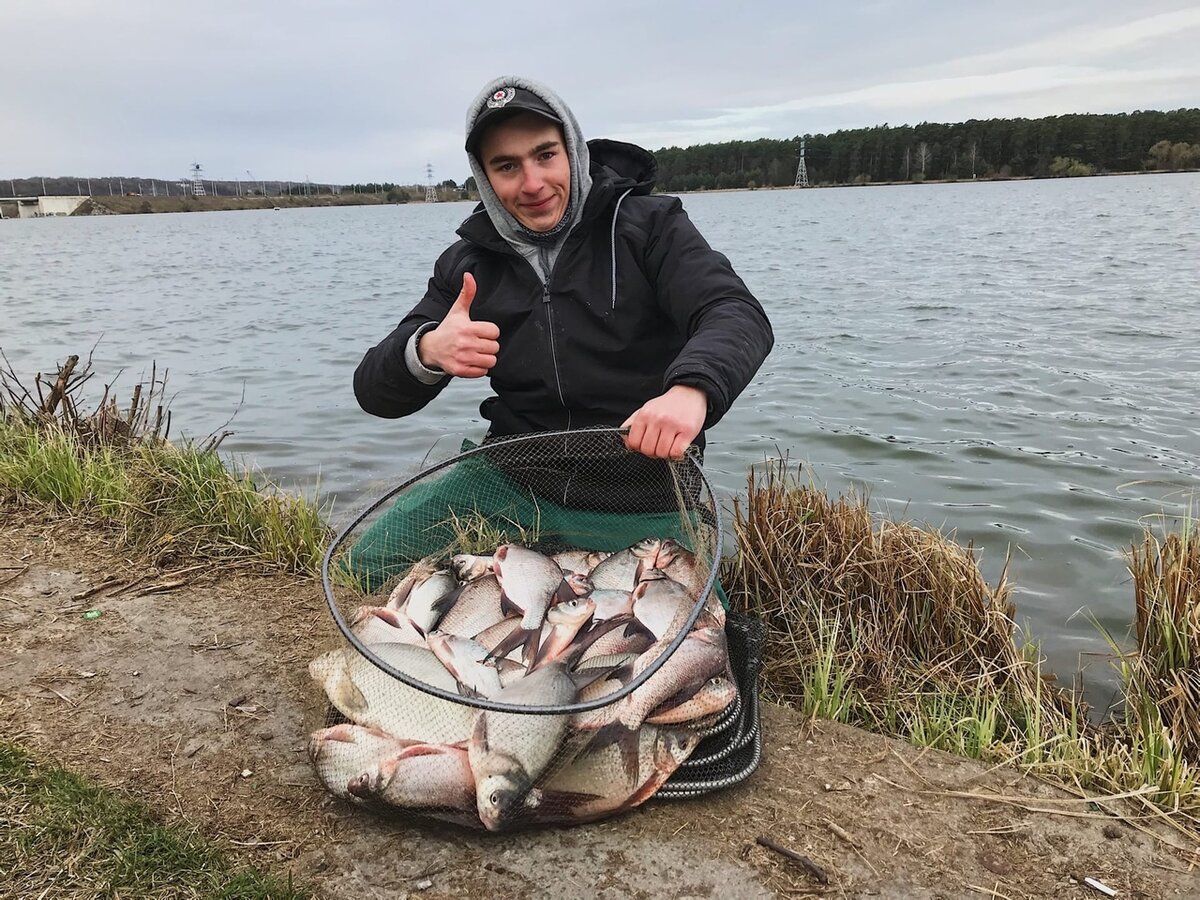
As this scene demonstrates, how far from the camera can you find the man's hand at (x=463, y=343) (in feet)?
9.42

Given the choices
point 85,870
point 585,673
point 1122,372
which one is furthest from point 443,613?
point 1122,372

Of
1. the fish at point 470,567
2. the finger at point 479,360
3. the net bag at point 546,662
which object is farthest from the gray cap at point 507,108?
the fish at point 470,567

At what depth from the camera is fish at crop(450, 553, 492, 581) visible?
299 centimetres

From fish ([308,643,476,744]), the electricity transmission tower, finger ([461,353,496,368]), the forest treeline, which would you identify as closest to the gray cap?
finger ([461,353,496,368])

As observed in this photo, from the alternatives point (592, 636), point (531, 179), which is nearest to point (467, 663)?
point (592, 636)

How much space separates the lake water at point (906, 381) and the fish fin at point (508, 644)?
1.96 metres

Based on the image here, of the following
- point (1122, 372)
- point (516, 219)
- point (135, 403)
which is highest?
point (516, 219)

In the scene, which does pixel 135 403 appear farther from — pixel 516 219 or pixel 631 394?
pixel 631 394

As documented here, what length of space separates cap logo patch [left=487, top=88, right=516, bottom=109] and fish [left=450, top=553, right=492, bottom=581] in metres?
1.67

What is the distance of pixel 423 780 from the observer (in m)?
2.15

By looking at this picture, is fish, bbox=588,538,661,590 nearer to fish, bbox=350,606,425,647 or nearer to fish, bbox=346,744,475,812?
fish, bbox=350,606,425,647

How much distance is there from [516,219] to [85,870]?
104 inches

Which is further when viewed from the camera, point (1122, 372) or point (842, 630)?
point (1122, 372)

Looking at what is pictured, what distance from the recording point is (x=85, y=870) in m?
2.03
